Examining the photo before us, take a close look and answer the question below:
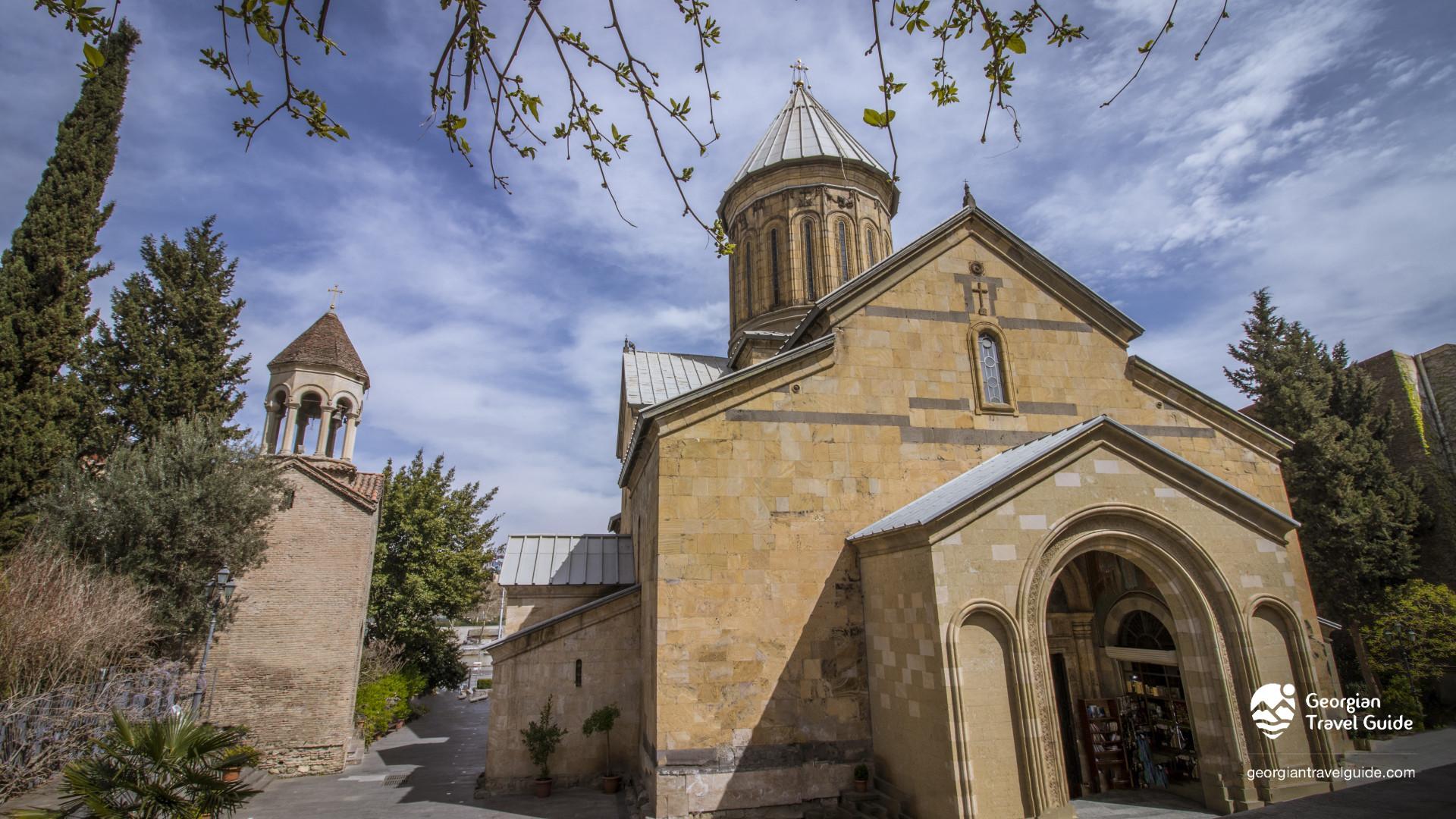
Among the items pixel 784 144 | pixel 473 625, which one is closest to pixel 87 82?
pixel 784 144

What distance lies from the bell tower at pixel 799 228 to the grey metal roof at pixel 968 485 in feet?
19.3

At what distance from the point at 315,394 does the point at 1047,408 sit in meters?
16.0

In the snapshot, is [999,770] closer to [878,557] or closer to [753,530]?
[878,557]

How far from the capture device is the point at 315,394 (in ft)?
51.9

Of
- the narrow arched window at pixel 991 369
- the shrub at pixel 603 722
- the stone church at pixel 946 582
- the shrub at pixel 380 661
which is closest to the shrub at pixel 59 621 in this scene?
the stone church at pixel 946 582

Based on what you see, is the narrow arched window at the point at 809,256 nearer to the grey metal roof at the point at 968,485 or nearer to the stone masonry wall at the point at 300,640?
the grey metal roof at the point at 968,485

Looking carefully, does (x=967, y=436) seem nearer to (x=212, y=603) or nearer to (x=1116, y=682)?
(x=1116, y=682)

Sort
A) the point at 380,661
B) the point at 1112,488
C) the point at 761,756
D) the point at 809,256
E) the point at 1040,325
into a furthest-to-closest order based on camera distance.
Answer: the point at 380,661
the point at 809,256
the point at 1040,325
the point at 761,756
the point at 1112,488

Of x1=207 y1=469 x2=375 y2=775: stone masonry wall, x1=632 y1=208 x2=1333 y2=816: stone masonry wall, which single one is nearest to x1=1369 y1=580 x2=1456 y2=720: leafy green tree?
x1=632 y1=208 x2=1333 y2=816: stone masonry wall

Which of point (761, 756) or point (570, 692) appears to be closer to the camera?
point (761, 756)

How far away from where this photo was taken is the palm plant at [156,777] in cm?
480

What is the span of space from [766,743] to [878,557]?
244cm

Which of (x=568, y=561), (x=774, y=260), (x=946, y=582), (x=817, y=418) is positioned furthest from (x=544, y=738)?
(x=774, y=260)

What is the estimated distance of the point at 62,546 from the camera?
997 centimetres
